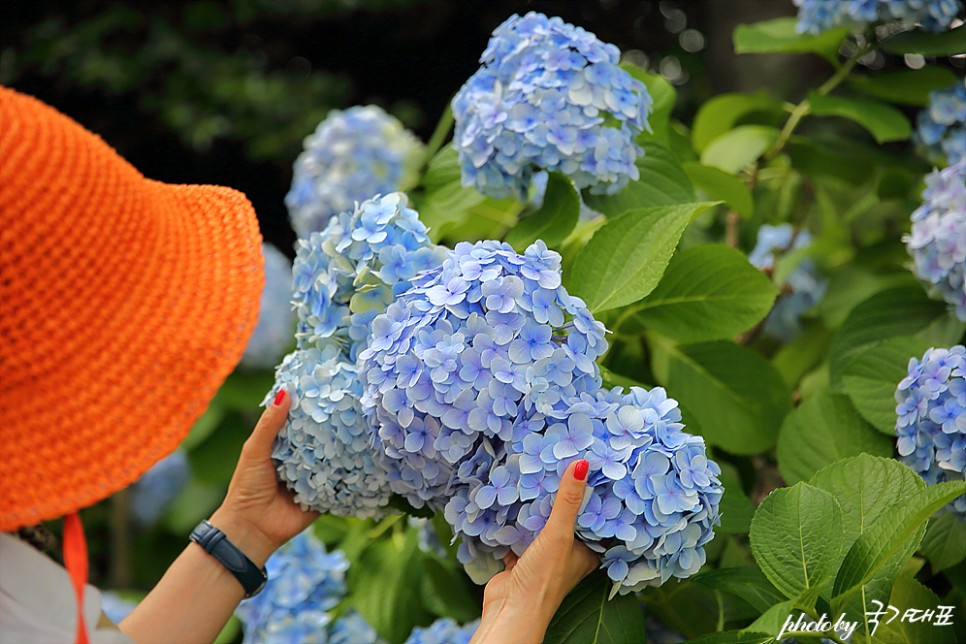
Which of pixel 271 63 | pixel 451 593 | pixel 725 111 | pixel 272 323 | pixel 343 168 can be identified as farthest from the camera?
pixel 271 63

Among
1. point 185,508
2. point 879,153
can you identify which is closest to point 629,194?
point 879,153

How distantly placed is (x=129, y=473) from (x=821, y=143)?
128 centimetres

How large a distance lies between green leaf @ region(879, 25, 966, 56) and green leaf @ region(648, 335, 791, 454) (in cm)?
53

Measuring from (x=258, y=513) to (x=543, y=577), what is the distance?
1.56ft

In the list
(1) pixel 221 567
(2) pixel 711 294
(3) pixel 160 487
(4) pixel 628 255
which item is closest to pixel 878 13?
(2) pixel 711 294

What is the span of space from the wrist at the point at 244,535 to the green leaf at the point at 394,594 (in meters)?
0.28

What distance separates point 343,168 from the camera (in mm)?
2094

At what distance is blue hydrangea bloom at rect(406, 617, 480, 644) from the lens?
1269mm

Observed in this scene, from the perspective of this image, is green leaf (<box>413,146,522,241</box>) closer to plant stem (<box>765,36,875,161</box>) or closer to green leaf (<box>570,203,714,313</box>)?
green leaf (<box>570,203,714,313</box>)

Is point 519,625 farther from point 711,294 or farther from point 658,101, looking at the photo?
point 658,101

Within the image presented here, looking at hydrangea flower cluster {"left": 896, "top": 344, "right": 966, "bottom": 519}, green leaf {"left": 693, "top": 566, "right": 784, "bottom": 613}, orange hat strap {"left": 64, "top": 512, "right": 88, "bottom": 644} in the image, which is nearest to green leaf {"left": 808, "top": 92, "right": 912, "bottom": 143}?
hydrangea flower cluster {"left": 896, "top": 344, "right": 966, "bottom": 519}

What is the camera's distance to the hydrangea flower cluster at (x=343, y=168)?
2041 mm

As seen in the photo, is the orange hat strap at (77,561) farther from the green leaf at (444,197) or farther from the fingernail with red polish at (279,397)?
the green leaf at (444,197)

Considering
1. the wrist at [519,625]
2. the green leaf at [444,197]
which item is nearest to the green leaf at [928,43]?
the green leaf at [444,197]
